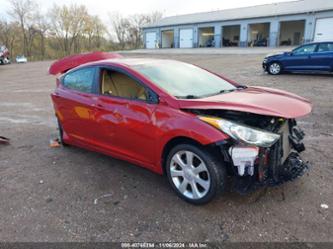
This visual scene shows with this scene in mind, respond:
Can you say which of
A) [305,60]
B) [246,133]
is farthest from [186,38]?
[246,133]

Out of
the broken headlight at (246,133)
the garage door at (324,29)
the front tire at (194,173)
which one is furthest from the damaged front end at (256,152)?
the garage door at (324,29)

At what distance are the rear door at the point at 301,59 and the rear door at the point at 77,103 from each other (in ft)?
36.0

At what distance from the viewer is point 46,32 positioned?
51.6 metres

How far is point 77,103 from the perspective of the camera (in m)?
4.14

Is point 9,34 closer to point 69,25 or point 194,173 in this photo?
point 69,25

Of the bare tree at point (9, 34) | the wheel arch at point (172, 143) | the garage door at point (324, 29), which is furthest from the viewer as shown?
the bare tree at point (9, 34)

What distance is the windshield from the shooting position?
11.2 feet

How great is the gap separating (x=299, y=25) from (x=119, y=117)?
40.8 metres

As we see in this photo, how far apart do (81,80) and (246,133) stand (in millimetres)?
2656

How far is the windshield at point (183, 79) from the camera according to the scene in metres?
3.40

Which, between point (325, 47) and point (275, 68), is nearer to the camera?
point (325, 47)

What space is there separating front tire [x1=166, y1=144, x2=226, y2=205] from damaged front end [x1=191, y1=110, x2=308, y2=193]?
0.52ft

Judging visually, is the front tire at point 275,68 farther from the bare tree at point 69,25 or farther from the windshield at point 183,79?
the bare tree at point 69,25

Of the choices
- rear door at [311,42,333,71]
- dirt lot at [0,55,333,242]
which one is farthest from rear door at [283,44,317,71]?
dirt lot at [0,55,333,242]
